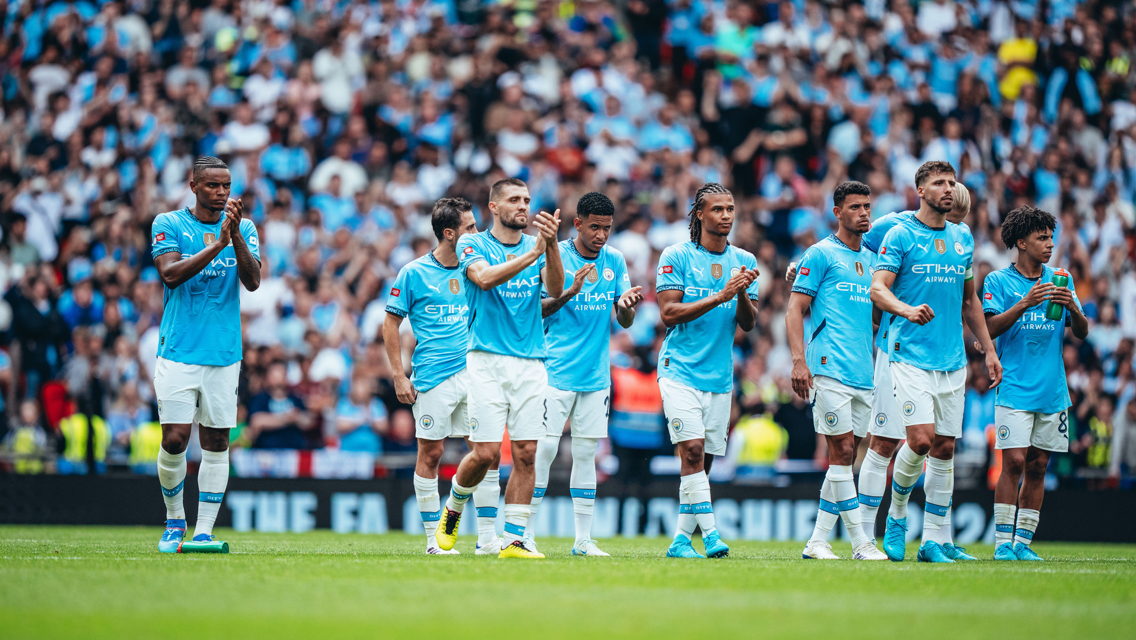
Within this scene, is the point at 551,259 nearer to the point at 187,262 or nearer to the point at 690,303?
the point at 690,303

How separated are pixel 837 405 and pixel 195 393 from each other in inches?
200

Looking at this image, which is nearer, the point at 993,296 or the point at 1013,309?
the point at 1013,309

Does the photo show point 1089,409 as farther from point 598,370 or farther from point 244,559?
point 244,559

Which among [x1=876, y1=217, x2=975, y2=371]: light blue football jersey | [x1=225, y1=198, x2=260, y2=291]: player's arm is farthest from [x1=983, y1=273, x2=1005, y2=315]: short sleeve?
[x1=225, y1=198, x2=260, y2=291]: player's arm

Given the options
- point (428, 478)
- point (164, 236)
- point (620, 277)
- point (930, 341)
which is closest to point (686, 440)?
point (620, 277)

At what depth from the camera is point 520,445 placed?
911 centimetres

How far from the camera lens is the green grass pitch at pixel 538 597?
17.4 ft

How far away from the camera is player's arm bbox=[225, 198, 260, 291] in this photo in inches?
341

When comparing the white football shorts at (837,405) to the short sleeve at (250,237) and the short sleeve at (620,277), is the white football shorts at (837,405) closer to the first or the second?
the short sleeve at (620,277)

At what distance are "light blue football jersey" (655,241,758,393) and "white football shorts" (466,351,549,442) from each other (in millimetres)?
1273

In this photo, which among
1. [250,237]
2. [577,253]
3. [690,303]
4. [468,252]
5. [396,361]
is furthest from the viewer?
[577,253]

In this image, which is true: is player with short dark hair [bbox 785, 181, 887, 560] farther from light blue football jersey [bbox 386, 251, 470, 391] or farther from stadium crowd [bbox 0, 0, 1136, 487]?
stadium crowd [bbox 0, 0, 1136, 487]

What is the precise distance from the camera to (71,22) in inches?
843

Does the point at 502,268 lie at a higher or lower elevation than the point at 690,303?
higher
